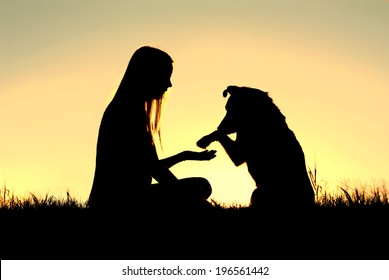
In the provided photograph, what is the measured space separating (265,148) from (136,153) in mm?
1714

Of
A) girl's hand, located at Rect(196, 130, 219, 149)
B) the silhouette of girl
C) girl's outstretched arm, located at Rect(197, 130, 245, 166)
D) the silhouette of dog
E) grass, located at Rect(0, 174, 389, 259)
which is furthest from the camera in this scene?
girl's hand, located at Rect(196, 130, 219, 149)

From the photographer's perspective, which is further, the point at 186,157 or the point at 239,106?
the point at 239,106

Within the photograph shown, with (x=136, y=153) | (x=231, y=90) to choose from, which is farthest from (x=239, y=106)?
(x=136, y=153)

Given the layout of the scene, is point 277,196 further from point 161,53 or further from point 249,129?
point 161,53

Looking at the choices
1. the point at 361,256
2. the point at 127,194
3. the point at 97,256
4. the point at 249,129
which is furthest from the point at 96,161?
the point at 361,256

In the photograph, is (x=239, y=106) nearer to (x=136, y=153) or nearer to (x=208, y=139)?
(x=208, y=139)

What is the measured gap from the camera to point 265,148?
715 centimetres

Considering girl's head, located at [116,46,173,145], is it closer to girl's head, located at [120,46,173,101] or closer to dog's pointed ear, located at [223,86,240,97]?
girl's head, located at [120,46,173,101]

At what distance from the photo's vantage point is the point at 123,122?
6129 millimetres

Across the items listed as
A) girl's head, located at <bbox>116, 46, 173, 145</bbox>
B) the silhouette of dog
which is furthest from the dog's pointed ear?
girl's head, located at <bbox>116, 46, 173, 145</bbox>

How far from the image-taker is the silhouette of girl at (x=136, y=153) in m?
6.12

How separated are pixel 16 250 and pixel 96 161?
121 cm

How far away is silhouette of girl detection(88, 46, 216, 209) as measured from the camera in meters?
6.12

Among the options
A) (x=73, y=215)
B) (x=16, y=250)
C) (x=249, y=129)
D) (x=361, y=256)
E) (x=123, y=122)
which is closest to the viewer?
(x=361, y=256)
